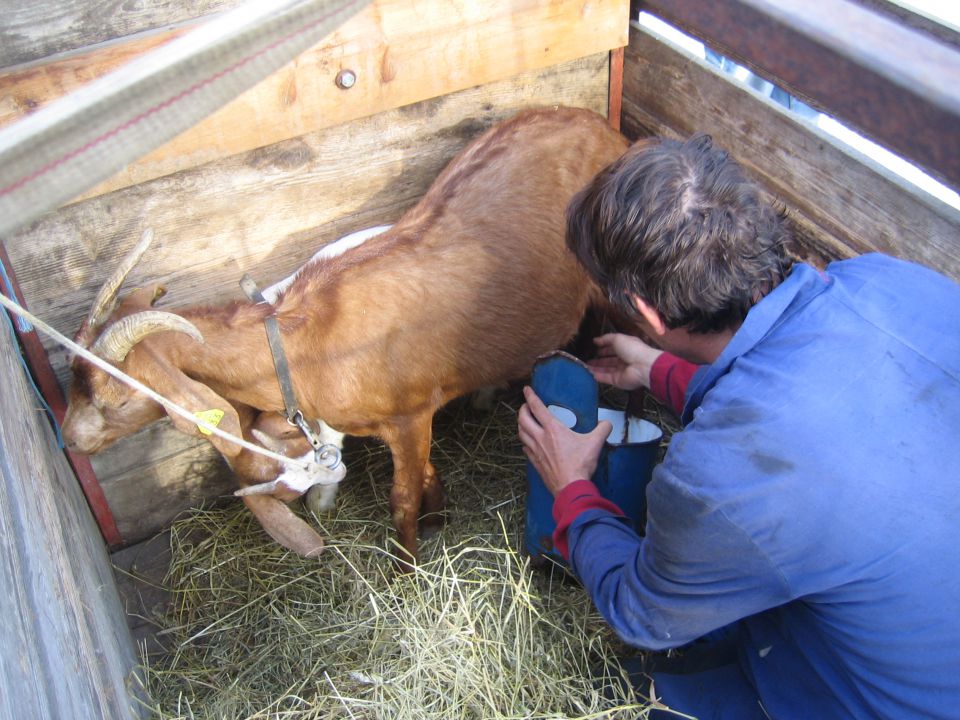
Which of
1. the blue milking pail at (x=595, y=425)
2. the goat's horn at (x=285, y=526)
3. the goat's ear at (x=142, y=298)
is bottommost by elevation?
the goat's horn at (x=285, y=526)

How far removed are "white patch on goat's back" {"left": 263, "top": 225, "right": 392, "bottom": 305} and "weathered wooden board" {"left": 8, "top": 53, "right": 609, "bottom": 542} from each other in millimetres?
61

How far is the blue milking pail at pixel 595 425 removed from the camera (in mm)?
2941

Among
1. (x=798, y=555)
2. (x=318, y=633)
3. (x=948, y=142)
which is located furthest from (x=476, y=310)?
(x=948, y=142)

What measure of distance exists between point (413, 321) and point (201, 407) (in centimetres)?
91

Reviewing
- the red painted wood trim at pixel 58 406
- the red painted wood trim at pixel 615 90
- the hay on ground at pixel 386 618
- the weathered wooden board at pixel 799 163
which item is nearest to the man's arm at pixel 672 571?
the hay on ground at pixel 386 618

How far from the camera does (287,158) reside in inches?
137

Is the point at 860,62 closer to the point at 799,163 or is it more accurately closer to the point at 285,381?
the point at 799,163

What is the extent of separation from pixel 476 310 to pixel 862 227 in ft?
5.03

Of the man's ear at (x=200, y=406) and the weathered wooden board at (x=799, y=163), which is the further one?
the man's ear at (x=200, y=406)

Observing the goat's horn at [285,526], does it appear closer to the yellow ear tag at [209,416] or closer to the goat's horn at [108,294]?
the yellow ear tag at [209,416]

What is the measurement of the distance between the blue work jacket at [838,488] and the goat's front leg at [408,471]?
1.69 m

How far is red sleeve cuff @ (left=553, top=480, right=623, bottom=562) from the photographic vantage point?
101 inches

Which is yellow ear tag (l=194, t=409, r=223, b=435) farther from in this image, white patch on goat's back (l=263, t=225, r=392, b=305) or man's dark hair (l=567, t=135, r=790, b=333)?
man's dark hair (l=567, t=135, r=790, b=333)

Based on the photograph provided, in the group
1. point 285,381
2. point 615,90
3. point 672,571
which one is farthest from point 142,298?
point 615,90
